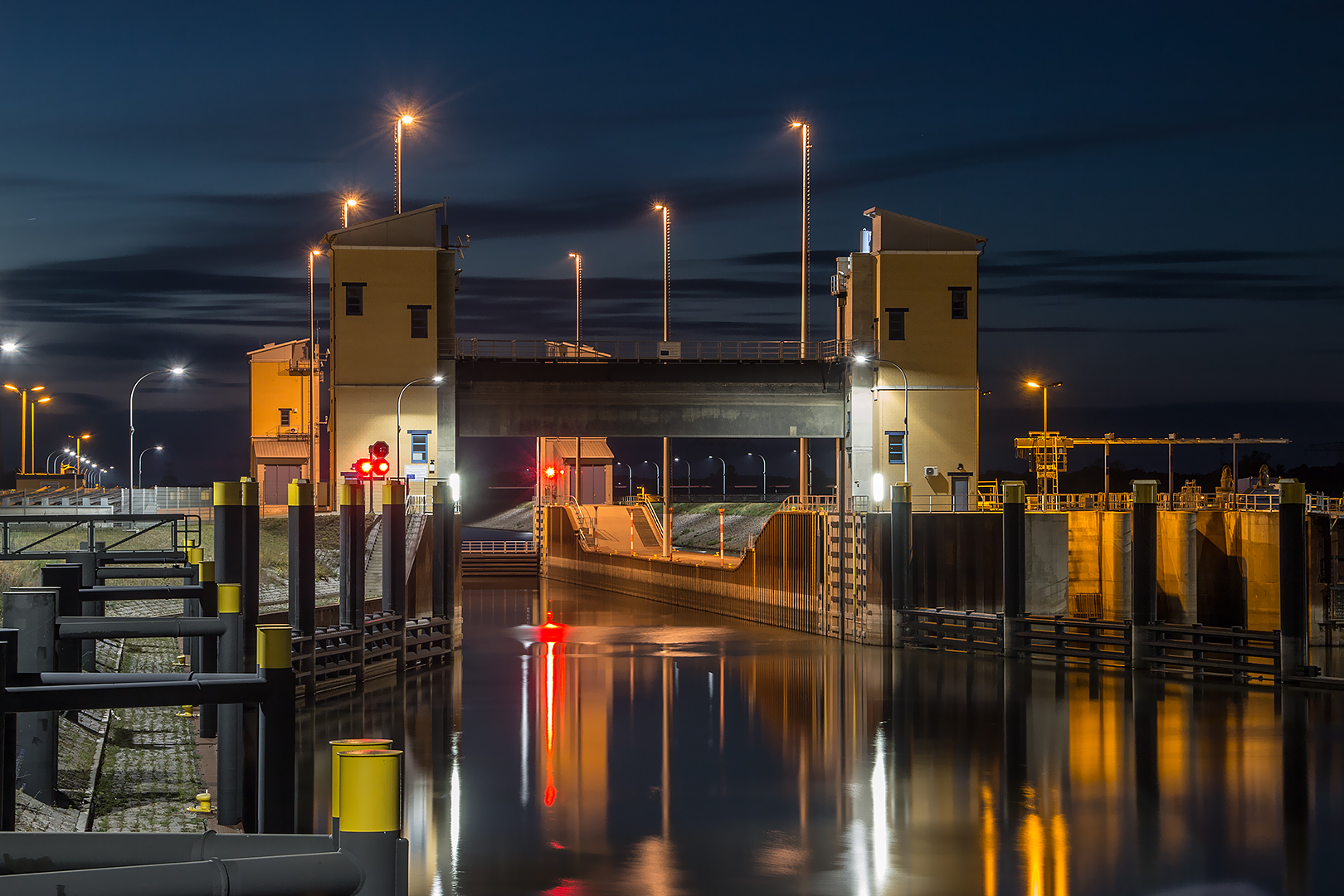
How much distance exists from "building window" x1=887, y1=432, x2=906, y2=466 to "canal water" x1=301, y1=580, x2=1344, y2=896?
10.0 meters

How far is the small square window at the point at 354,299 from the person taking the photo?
43438 mm

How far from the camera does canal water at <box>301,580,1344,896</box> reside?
1561 centimetres

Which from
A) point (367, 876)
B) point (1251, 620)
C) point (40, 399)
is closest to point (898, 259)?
point (1251, 620)

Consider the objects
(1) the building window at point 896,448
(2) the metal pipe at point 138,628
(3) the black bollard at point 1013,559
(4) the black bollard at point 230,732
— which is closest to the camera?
(2) the metal pipe at point 138,628

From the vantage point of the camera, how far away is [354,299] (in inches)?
1713

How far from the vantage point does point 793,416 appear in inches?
1759

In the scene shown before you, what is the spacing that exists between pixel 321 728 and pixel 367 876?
68.2ft

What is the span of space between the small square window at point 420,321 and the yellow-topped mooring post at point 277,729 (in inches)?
1401

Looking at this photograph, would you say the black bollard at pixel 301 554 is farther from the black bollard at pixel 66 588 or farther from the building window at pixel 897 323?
the building window at pixel 897 323

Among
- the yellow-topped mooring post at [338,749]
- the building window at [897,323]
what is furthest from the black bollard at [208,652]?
the building window at [897,323]

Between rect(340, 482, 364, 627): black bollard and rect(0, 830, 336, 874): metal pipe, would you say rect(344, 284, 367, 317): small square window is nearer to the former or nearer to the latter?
rect(340, 482, 364, 627): black bollard

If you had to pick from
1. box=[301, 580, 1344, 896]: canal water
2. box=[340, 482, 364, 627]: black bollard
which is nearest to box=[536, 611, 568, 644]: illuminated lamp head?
box=[301, 580, 1344, 896]: canal water

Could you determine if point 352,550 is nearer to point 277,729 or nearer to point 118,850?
point 277,729

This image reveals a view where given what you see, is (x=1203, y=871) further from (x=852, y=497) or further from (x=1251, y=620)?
(x=852, y=497)
